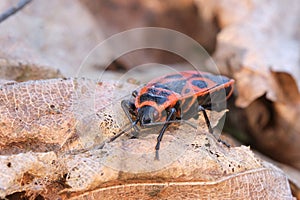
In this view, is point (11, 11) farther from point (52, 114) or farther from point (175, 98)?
point (175, 98)

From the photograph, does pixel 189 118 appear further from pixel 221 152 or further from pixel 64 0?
pixel 64 0

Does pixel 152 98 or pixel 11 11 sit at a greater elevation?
pixel 11 11

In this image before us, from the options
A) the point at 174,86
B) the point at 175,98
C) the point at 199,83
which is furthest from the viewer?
the point at 199,83

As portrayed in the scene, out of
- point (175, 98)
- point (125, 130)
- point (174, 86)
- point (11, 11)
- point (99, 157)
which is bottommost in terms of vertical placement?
point (99, 157)

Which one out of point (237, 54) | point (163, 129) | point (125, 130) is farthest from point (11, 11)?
point (237, 54)

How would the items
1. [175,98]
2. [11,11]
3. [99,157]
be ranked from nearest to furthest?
[99,157]
[175,98]
[11,11]

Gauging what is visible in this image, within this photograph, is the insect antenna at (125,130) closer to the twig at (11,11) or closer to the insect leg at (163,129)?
the insect leg at (163,129)

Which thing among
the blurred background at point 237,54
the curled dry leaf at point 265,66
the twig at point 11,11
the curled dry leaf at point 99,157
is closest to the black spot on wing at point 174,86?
the curled dry leaf at point 99,157
